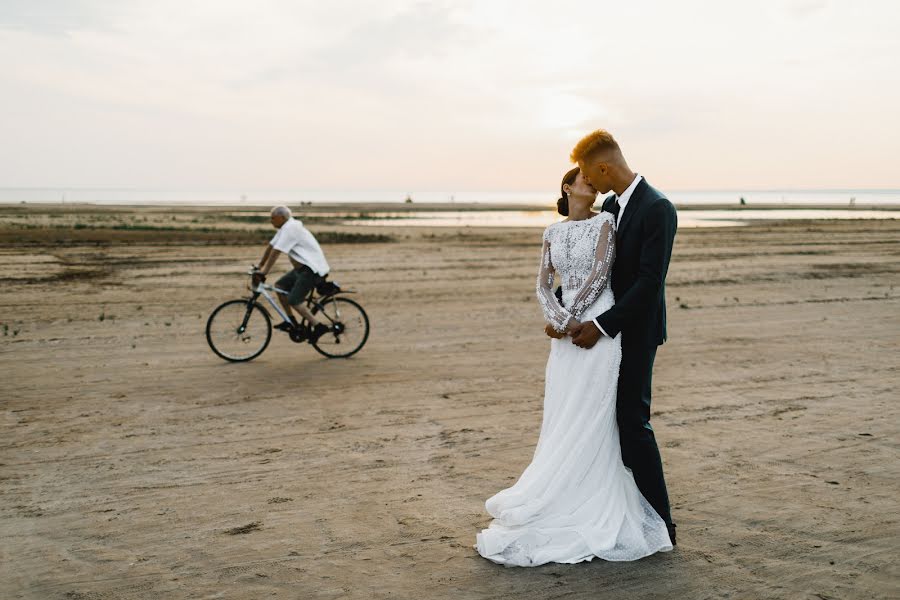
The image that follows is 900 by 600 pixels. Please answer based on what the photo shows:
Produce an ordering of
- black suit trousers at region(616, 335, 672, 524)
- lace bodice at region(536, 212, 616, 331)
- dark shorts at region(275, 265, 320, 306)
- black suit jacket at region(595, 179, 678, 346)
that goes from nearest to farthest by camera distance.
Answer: black suit jacket at region(595, 179, 678, 346) → lace bodice at region(536, 212, 616, 331) → black suit trousers at region(616, 335, 672, 524) → dark shorts at region(275, 265, 320, 306)

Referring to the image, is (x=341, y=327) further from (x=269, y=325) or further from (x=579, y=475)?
(x=579, y=475)

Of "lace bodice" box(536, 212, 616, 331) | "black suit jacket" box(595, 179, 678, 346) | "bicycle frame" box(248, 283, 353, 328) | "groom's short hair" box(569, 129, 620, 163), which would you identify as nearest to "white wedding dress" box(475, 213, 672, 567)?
"lace bodice" box(536, 212, 616, 331)

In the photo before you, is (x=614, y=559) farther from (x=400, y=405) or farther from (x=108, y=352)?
(x=108, y=352)

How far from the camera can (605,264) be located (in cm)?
413

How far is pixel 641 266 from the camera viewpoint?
13.3ft

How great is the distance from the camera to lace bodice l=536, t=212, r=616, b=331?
4129mm

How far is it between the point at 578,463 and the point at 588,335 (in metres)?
0.74

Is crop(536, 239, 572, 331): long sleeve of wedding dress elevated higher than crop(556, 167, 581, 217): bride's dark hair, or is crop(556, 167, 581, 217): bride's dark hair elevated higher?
crop(556, 167, 581, 217): bride's dark hair

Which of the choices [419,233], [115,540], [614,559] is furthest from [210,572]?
[419,233]

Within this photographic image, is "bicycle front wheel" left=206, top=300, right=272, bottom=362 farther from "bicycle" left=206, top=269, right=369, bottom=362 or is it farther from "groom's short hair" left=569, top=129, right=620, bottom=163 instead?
"groom's short hair" left=569, top=129, right=620, bottom=163

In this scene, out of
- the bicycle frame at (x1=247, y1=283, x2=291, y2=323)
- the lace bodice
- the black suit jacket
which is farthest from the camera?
the bicycle frame at (x1=247, y1=283, x2=291, y2=323)

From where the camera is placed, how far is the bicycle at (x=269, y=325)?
9609 mm

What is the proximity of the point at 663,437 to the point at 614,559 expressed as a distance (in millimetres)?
2414

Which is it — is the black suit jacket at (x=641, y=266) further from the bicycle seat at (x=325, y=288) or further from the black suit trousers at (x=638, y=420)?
the bicycle seat at (x=325, y=288)
